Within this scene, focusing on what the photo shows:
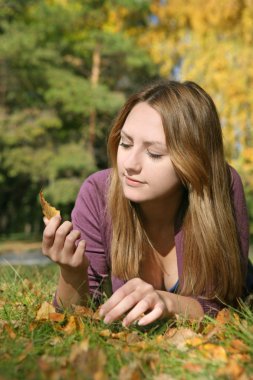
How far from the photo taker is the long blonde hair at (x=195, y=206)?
2.62 metres

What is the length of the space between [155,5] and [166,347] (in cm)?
1860

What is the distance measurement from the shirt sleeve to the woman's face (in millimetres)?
367

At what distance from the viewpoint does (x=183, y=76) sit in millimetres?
16344

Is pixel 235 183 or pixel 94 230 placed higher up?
pixel 235 183

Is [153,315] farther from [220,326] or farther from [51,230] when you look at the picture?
[51,230]

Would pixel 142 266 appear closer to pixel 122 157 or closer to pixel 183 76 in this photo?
pixel 122 157

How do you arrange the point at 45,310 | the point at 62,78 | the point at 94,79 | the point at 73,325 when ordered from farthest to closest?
the point at 94,79, the point at 62,78, the point at 45,310, the point at 73,325

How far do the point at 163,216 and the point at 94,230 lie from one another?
0.35m

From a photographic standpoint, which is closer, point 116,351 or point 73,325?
point 116,351

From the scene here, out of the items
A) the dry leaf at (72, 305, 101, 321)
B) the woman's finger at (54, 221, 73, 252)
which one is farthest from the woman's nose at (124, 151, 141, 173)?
the dry leaf at (72, 305, 101, 321)

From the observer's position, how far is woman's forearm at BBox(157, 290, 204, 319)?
7.86 feet

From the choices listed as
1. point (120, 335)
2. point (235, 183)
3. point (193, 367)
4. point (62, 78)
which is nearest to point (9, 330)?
point (120, 335)

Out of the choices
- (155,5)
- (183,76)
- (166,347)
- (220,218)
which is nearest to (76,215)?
(220,218)

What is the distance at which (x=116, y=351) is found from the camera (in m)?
1.97
